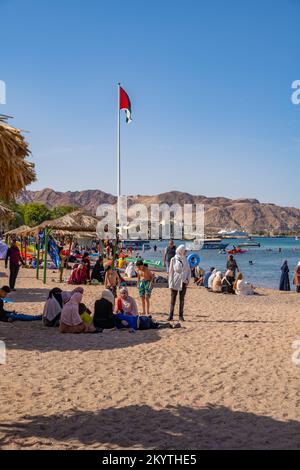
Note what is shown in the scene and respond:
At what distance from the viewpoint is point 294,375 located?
5895 millimetres

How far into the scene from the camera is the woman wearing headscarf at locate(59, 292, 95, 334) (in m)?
8.18

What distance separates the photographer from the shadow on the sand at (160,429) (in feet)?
12.8

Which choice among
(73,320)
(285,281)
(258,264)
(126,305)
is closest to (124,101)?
(285,281)

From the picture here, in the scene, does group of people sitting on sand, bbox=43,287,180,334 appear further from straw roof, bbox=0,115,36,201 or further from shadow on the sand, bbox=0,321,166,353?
straw roof, bbox=0,115,36,201

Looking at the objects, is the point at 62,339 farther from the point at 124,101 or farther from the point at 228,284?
the point at 124,101

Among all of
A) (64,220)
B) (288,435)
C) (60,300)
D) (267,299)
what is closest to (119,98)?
(64,220)

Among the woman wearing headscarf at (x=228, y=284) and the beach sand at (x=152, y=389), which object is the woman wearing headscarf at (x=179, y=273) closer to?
the beach sand at (x=152, y=389)

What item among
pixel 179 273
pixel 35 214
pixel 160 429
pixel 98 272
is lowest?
pixel 160 429

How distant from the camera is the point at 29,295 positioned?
43.5ft

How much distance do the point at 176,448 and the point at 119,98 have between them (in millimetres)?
20815

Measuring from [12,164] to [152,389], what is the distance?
2.94m

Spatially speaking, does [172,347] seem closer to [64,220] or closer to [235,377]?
[235,377]

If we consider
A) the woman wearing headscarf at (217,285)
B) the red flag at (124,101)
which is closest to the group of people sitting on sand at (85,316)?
the woman wearing headscarf at (217,285)
